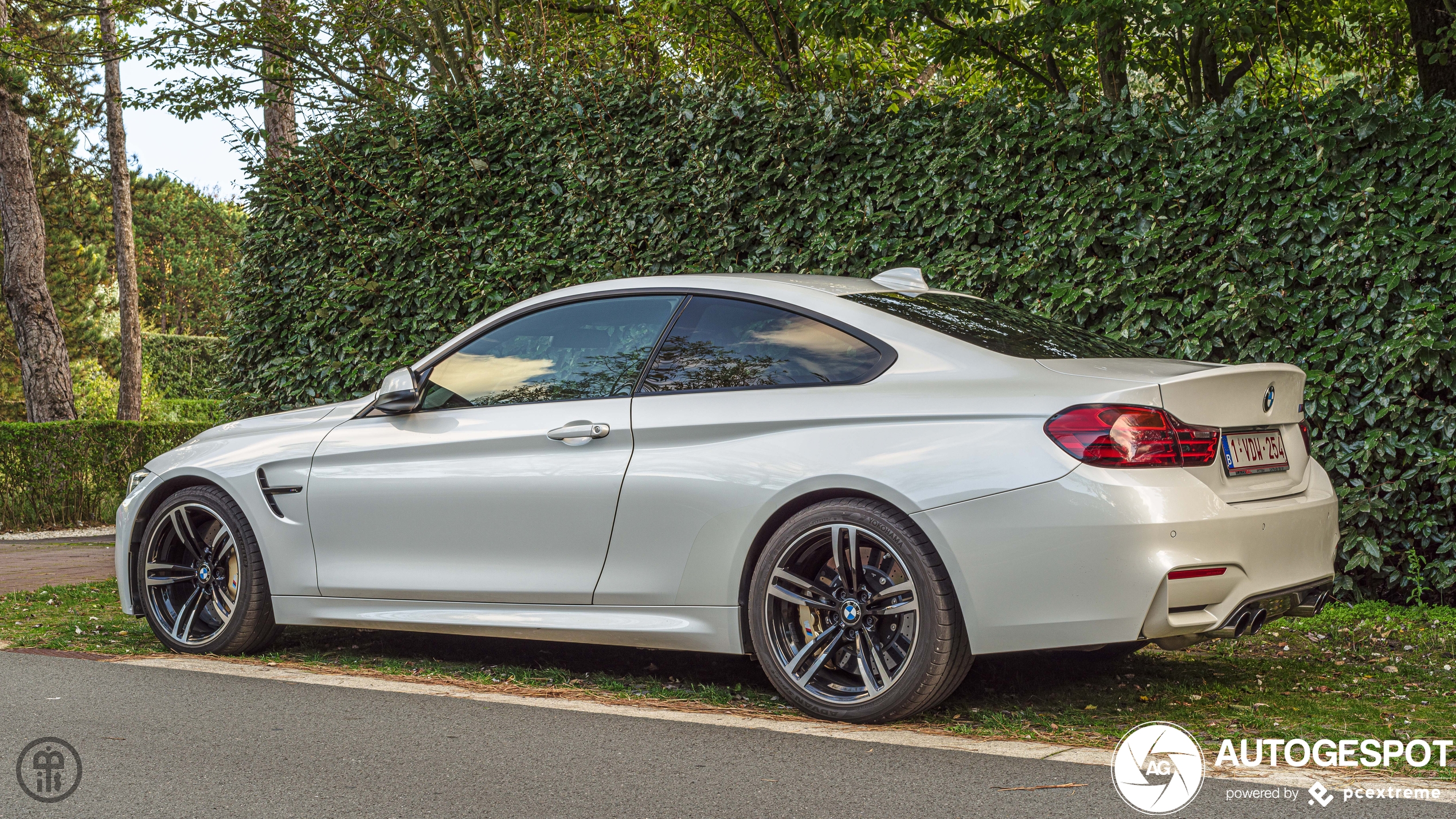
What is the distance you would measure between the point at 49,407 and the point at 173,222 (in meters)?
39.7

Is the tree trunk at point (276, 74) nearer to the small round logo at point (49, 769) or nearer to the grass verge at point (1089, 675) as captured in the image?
the grass verge at point (1089, 675)

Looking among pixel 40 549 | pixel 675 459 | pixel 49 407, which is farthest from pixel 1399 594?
pixel 49 407

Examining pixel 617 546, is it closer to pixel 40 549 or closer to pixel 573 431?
pixel 573 431

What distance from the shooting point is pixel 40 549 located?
35.9ft

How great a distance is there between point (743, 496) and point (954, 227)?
10.3ft

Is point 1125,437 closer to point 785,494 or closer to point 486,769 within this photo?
point 785,494

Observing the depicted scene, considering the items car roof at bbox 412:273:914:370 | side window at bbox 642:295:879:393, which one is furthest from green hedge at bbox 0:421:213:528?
side window at bbox 642:295:879:393

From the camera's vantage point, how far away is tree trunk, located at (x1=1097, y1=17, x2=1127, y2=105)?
8.96m

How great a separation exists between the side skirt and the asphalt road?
305 millimetres

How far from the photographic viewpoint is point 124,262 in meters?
23.7

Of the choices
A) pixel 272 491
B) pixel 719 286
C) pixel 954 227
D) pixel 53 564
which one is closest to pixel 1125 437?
pixel 719 286

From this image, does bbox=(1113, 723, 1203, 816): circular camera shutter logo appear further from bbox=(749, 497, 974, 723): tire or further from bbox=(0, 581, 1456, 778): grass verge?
bbox=(749, 497, 974, 723): tire

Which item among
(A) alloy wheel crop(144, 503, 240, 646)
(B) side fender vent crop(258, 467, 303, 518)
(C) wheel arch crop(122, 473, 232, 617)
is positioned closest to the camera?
(B) side fender vent crop(258, 467, 303, 518)

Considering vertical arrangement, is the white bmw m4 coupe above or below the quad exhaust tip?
above
